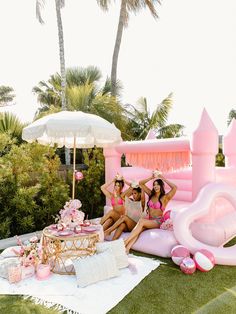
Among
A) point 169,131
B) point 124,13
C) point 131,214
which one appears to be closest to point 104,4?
point 124,13

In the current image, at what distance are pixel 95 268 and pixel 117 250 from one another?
54 cm

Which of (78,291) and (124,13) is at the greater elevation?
(124,13)

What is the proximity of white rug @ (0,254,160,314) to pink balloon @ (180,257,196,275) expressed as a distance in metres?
0.50

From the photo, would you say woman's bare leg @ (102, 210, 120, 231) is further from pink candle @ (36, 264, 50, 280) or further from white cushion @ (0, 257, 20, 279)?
white cushion @ (0, 257, 20, 279)

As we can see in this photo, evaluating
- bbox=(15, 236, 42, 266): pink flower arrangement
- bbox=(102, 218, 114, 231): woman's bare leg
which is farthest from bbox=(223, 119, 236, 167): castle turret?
bbox=(15, 236, 42, 266): pink flower arrangement

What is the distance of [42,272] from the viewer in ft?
14.2

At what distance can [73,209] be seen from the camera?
4898 millimetres

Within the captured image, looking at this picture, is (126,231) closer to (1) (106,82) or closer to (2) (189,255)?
(2) (189,255)

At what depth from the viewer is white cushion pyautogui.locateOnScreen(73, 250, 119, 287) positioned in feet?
13.4

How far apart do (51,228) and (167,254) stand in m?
1.99

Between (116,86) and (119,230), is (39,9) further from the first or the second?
(119,230)

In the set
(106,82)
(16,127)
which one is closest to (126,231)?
(16,127)

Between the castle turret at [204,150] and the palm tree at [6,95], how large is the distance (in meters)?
30.8

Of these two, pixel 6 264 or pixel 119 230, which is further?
pixel 119 230
